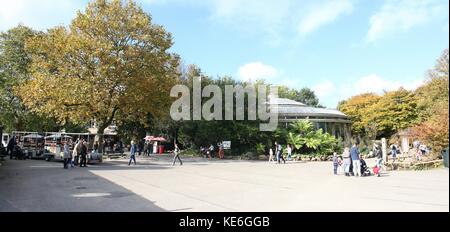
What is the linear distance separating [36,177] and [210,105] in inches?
894

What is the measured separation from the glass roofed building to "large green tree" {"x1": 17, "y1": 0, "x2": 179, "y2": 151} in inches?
566

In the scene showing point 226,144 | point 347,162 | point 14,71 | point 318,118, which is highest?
point 14,71

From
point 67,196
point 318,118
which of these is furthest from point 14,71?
point 67,196

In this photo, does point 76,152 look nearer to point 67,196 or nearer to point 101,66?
point 101,66

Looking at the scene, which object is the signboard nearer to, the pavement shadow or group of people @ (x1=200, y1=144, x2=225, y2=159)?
group of people @ (x1=200, y1=144, x2=225, y2=159)

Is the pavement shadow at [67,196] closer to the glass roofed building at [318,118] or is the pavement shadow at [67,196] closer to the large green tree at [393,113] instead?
the glass roofed building at [318,118]

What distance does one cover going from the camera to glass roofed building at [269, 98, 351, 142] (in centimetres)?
4091

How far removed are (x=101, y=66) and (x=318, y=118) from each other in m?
24.8

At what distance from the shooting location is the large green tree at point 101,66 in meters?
28.0

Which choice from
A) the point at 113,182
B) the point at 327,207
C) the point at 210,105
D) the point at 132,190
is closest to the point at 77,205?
the point at 132,190

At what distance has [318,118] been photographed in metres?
42.6

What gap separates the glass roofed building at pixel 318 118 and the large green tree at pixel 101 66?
47.2 ft

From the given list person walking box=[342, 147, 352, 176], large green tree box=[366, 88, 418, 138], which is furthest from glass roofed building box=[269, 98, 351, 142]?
person walking box=[342, 147, 352, 176]

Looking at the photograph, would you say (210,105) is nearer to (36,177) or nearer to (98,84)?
(98,84)
